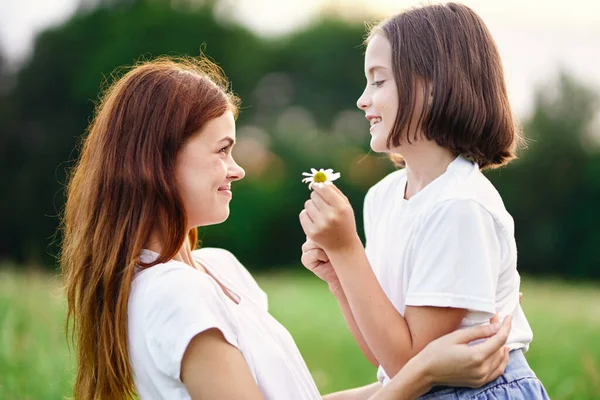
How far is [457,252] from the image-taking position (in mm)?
2004

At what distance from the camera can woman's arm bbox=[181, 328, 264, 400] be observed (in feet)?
6.02

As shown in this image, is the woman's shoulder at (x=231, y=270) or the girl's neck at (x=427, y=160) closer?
the girl's neck at (x=427, y=160)

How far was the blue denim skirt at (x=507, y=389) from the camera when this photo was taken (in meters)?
2.07

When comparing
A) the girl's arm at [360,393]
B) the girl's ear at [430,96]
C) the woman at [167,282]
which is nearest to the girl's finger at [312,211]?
the woman at [167,282]

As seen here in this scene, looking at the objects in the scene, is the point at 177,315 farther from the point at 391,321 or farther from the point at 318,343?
the point at 318,343

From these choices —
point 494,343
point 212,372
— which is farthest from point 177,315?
point 494,343

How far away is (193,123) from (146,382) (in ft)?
2.50

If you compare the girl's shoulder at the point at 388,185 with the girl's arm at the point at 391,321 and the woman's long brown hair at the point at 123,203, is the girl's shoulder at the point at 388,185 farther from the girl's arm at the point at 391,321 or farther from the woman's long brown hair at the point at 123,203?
the woman's long brown hair at the point at 123,203

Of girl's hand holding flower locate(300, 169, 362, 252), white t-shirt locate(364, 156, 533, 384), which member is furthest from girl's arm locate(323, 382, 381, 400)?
girl's hand holding flower locate(300, 169, 362, 252)

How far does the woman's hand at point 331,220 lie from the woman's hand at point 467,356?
382 millimetres

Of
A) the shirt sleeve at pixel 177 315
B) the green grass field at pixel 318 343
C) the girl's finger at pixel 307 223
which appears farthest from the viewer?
the green grass field at pixel 318 343

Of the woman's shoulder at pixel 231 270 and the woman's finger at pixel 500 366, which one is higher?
the woman's shoulder at pixel 231 270

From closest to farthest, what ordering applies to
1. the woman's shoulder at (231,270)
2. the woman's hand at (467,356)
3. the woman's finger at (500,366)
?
the woman's hand at (467,356) → the woman's finger at (500,366) → the woman's shoulder at (231,270)

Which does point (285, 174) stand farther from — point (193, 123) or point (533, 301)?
point (193, 123)
